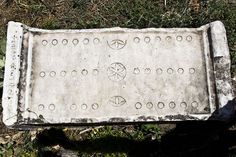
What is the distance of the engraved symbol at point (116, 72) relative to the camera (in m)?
3.65

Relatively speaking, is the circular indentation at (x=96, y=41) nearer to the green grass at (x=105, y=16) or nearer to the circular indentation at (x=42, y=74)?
the circular indentation at (x=42, y=74)

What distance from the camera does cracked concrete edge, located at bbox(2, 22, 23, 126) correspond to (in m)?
3.57

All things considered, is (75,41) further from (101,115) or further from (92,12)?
(92,12)

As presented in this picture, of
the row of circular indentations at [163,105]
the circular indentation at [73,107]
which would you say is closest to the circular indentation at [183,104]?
the row of circular indentations at [163,105]

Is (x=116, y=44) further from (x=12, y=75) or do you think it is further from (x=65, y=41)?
(x=12, y=75)

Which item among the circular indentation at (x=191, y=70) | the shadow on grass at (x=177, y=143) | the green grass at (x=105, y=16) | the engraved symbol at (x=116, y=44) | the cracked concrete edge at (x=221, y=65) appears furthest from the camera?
the green grass at (x=105, y=16)

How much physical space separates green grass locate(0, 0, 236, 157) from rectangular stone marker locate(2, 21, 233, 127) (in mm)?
679

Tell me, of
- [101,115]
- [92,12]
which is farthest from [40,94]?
[92,12]

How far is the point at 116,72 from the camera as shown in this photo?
365 centimetres

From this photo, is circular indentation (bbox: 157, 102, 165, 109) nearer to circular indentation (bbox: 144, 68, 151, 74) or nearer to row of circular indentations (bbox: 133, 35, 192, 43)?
circular indentation (bbox: 144, 68, 151, 74)

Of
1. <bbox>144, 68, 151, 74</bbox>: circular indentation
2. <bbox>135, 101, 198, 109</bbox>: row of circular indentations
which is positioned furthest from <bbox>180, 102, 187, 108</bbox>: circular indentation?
<bbox>144, 68, 151, 74</bbox>: circular indentation

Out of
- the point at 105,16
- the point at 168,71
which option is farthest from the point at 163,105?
the point at 105,16

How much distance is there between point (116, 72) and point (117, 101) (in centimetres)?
24

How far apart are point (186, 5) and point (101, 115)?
5.70 ft
